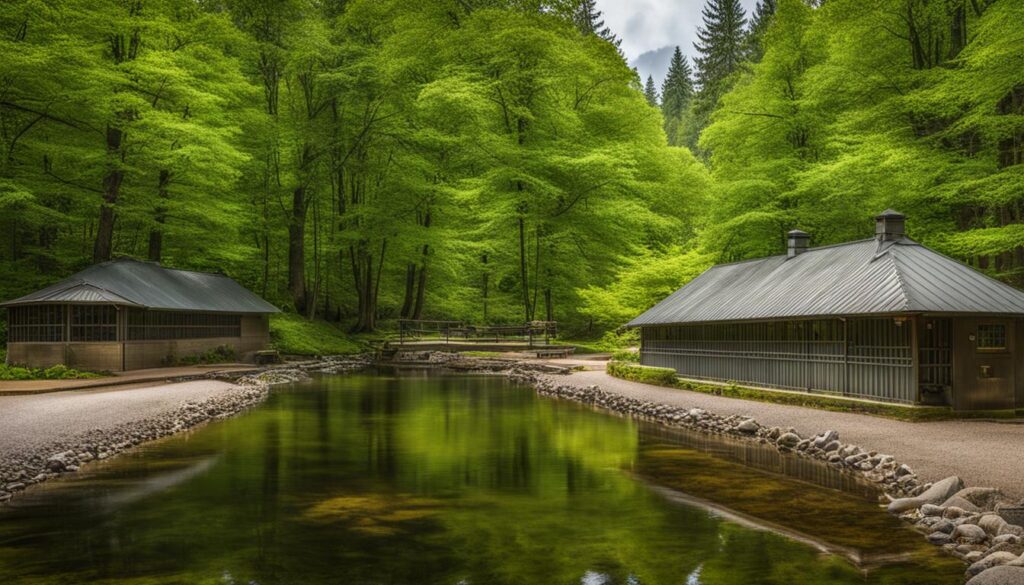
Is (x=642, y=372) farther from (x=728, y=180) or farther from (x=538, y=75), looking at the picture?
(x=538, y=75)

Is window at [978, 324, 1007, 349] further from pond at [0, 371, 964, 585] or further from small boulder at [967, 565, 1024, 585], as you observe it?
small boulder at [967, 565, 1024, 585]

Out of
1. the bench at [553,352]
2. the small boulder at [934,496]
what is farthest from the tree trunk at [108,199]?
the small boulder at [934,496]

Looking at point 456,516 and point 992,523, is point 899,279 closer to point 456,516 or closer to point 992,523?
point 992,523

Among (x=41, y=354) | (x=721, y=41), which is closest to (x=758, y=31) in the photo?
(x=721, y=41)

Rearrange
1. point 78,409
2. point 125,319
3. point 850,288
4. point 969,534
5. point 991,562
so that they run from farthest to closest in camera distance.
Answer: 1. point 125,319
2. point 850,288
3. point 78,409
4. point 969,534
5. point 991,562

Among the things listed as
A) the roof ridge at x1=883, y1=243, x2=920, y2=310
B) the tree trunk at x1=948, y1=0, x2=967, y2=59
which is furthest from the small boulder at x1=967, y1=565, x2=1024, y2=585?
the tree trunk at x1=948, y1=0, x2=967, y2=59

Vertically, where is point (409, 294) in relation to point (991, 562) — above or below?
above

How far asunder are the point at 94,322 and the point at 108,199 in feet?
24.3

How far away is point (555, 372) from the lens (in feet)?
105

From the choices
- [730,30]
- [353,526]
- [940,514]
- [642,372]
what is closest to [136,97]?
[642,372]

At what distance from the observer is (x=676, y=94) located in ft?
313

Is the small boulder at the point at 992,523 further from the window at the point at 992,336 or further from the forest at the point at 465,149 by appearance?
the forest at the point at 465,149

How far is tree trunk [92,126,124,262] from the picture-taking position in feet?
102

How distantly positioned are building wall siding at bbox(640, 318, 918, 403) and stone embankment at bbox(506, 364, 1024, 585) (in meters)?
3.28
